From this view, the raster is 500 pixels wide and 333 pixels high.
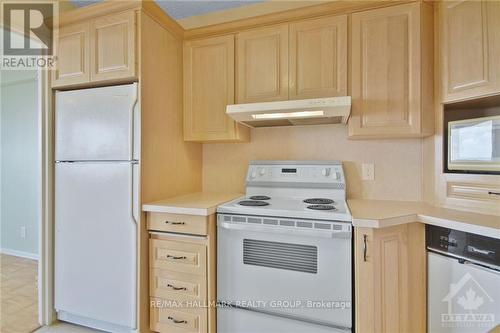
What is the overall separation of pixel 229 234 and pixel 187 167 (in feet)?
2.65

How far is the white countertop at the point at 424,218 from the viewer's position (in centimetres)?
122

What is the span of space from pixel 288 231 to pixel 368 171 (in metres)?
0.91

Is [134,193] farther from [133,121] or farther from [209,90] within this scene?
[209,90]

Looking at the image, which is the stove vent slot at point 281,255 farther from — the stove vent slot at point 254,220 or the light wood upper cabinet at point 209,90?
the light wood upper cabinet at point 209,90

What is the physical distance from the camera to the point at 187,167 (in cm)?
221

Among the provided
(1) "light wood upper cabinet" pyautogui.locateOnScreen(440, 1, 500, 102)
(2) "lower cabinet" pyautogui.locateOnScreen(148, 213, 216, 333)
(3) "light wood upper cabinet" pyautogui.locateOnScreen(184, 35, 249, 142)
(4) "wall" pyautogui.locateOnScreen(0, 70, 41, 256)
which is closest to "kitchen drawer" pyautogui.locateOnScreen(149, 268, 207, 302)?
(2) "lower cabinet" pyautogui.locateOnScreen(148, 213, 216, 333)

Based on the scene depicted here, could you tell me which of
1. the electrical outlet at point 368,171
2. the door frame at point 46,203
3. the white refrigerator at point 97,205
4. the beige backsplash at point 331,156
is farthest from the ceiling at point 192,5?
the electrical outlet at point 368,171

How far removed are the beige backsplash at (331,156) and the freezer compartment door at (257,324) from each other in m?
0.97

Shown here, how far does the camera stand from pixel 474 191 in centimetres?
149

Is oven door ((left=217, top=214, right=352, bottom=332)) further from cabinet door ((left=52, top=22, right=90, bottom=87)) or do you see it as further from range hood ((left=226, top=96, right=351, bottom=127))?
cabinet door ((left=52, top=22, right=90, bottom=87))

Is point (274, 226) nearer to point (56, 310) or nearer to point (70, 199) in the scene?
point (70, 199)

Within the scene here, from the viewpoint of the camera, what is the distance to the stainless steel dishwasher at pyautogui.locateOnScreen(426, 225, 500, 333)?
3.96 feet

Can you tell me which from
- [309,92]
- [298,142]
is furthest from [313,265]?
[309,92]

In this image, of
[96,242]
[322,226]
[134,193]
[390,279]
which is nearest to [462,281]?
[390,279]
